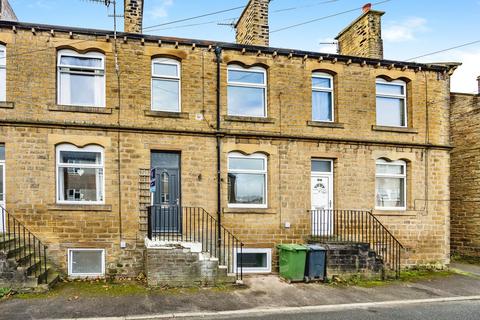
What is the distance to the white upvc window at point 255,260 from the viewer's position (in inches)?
503

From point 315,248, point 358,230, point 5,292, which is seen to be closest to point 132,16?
point 5,292

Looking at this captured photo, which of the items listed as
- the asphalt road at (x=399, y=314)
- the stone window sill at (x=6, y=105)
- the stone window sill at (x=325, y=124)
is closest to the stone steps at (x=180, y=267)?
the asphalt road at (x=399, y=314)

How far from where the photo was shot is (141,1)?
13141 mm

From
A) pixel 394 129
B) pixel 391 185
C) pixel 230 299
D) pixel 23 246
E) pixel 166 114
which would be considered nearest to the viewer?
pixel 230 299

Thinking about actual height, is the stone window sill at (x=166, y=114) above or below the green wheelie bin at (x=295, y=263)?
above

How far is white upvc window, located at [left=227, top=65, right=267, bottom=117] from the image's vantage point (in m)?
13.4

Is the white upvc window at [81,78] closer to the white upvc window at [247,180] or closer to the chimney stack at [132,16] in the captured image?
the chimney stack at [132,16]

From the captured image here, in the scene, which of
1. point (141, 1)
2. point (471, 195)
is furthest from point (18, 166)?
point (471, 195)

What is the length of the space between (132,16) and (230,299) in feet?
29.1

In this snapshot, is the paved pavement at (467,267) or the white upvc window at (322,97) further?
the white upvc window at (322,97)

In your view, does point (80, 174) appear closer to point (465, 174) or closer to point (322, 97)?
point (322, 97)

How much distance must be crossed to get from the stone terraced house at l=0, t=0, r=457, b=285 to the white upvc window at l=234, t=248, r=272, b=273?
0.14 feet

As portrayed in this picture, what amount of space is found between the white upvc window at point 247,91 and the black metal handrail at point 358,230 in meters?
3.82

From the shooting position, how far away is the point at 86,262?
1175 centimetres
